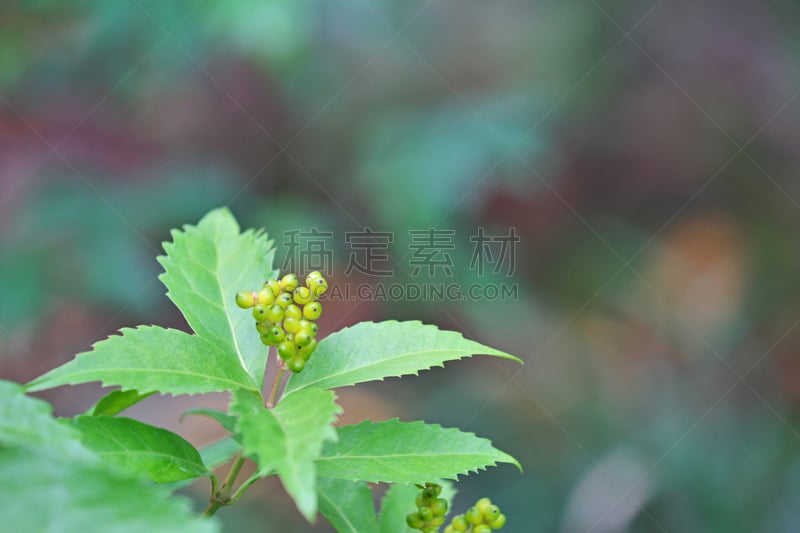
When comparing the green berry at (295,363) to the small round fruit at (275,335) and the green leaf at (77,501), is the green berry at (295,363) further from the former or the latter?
the green leaf at (77,501)

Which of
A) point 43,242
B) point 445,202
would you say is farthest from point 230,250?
point 43,242

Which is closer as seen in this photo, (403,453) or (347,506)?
(403,453)

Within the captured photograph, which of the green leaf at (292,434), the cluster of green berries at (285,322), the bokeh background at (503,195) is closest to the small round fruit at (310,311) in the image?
the cluster of green berries at (285,322)

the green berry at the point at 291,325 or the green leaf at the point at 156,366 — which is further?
the green berry at the point at 291,325

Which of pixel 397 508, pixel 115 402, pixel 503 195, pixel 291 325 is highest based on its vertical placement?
pixel 503 195

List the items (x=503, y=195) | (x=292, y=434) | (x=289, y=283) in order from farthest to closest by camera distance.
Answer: (x=503, y=195) → (x=289, y=283) → (x=292, y=434)

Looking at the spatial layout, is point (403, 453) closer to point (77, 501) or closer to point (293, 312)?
point (293, 312)

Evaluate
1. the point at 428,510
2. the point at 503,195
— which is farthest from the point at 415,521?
the point at 503,195
